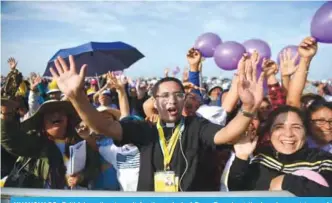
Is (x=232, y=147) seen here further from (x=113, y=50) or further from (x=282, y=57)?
(x=113, y=50)

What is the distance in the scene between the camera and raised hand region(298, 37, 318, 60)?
280 centimetres

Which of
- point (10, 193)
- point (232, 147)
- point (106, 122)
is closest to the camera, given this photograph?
point (10, 193)

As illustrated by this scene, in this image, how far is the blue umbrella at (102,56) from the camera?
317 centimetres

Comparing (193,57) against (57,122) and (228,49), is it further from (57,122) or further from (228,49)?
(57,122)

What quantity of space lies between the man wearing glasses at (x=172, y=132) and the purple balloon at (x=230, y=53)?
4.74 ft

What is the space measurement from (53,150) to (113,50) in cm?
126

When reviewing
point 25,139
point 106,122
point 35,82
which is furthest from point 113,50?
point 106,122

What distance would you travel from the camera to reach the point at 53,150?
2.44 meters

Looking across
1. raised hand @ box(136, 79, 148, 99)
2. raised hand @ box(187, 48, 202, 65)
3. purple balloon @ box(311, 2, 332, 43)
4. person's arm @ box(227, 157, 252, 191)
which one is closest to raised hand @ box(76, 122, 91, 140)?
person's arm @ box(227, 157, 252, 191)

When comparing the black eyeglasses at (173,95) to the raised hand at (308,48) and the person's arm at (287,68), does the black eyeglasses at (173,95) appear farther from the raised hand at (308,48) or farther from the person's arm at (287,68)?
the person's arm at (287,68)

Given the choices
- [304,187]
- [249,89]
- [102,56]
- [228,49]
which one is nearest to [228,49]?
[228,49]

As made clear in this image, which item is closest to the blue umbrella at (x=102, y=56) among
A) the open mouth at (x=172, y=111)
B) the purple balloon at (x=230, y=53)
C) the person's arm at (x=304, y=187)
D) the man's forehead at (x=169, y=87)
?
the purple balloon at (x=230, y=53)

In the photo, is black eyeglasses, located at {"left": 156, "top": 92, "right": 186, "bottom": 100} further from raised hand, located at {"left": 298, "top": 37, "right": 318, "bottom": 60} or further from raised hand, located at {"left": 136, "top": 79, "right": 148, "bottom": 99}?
raised hand, located at {"left": 136, "top": 79, "right": 148, "bottom": 99}

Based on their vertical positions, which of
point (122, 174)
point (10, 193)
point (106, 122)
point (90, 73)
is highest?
point (90, 73)
